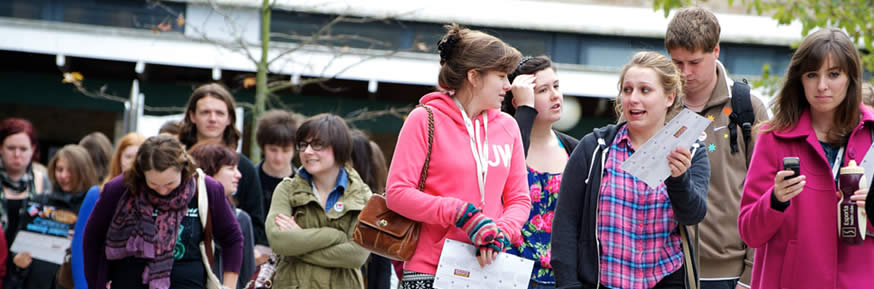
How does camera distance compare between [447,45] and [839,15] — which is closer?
[447,45]

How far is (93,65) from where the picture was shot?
19172 mm

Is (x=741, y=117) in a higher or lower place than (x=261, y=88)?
lower

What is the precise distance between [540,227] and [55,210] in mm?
5126

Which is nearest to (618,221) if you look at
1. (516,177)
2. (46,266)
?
(516,177)

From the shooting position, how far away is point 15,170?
890 centimetres

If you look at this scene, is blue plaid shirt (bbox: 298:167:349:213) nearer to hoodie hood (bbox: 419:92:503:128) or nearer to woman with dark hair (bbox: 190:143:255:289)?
woman with dark hair (bbox: 190:143:255:289)

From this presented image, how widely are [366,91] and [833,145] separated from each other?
1640 cm

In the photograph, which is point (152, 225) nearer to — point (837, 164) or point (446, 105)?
point (446, 105)

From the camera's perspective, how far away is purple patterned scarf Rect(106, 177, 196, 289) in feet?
18.2

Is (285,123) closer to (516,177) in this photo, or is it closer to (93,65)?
(516,177)

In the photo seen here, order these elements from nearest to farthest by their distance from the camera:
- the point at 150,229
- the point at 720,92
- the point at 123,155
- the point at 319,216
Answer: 1. the point at 720,92
2. the point at 150,229
3. the point at 319,216
4. the point at 123,155

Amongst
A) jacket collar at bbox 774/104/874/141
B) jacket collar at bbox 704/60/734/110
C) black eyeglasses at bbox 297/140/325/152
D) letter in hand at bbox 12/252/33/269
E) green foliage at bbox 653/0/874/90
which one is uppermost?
green foliage at bbox 653/0/874/90

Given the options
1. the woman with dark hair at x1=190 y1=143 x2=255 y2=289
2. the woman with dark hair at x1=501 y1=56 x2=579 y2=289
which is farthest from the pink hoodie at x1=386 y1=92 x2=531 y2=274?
the woman with dark hair at x1=190 y1=143 x2=255 y2=289

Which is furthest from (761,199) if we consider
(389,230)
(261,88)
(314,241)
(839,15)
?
(839,15)
